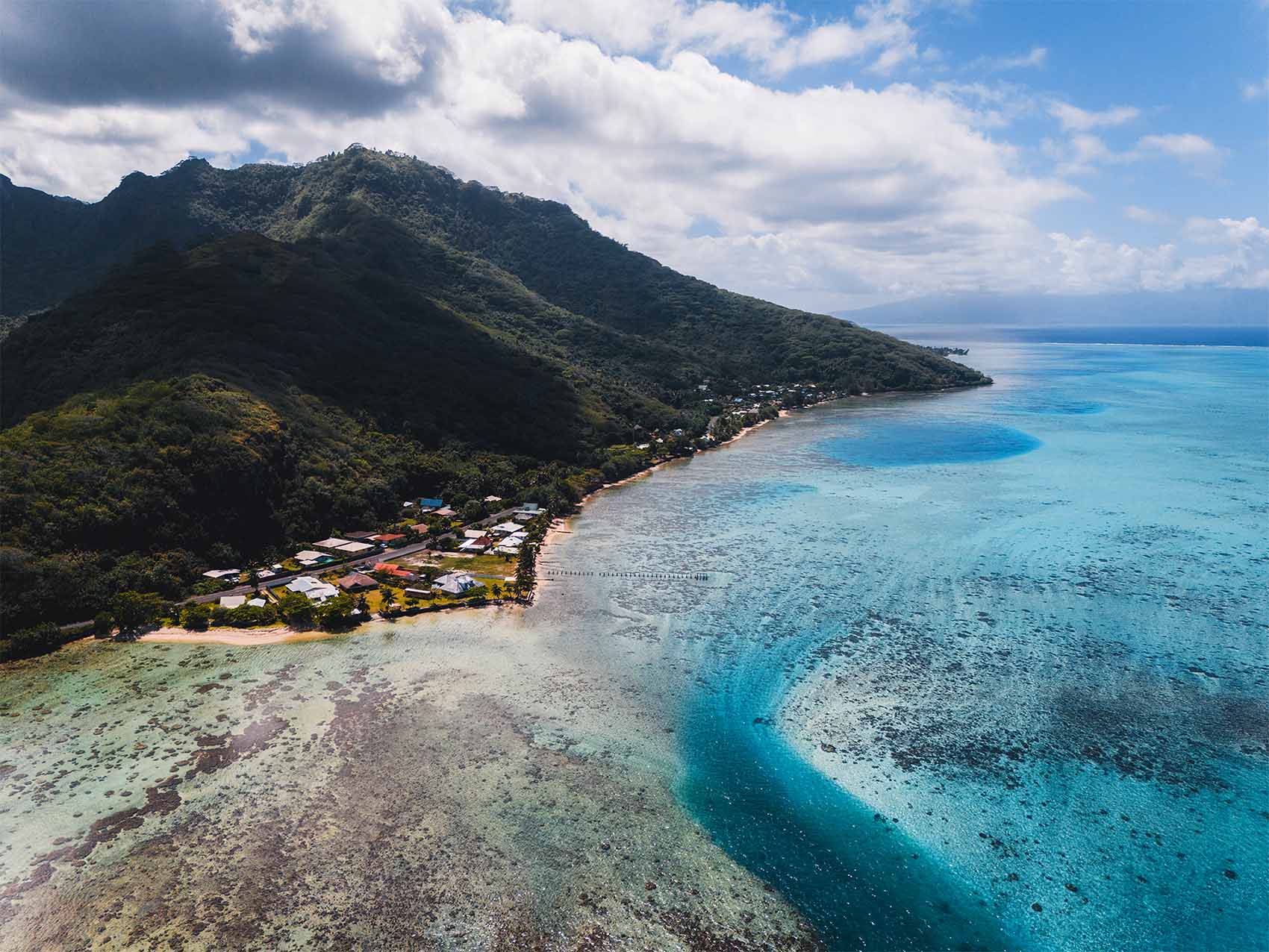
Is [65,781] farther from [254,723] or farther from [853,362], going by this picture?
[853,362]

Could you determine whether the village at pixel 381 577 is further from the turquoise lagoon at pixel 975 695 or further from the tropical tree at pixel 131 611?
the turquoise lagoon at pixel 975 695

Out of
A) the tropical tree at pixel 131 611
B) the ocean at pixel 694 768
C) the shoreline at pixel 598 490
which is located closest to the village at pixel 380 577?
the tropical tree at pixel 131 611

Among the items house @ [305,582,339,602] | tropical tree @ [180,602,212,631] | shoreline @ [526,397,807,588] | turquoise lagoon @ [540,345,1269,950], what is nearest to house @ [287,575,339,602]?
house @ [305,582,339,602]

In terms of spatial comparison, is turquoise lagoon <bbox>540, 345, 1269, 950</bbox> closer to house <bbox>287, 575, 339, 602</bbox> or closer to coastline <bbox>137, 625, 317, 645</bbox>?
house <bbox>287, 575, 339, 602</bbox>

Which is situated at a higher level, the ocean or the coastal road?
the coastal road

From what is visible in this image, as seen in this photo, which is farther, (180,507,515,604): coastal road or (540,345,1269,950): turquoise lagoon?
(180,507,515,604): coastal road

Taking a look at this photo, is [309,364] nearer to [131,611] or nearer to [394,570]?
[394,570]

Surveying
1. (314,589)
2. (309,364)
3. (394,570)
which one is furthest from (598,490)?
(314,589)
